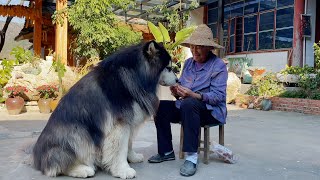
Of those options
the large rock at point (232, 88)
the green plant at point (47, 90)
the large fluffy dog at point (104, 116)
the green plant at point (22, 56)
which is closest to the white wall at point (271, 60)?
the large rock at point (232, 88)

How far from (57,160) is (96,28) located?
824 centimetres

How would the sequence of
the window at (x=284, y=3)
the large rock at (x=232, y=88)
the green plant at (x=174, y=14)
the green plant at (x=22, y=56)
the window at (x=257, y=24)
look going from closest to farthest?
the green plant at (x=22, y=56) → the large rock at (x=232, y=88) → the window at (x=284, y=3) → the window at (x=257, y=24) → the green plant at (x=174, y=14)

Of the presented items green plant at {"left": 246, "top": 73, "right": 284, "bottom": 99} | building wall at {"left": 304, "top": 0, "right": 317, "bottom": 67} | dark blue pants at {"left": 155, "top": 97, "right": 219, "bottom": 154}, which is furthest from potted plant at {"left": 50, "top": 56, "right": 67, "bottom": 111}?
building wall at {"left": 304, "top": 0, "right": 317, "bottom": 67}

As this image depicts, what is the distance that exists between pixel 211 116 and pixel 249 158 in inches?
31.1

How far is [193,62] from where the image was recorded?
3.78 metres

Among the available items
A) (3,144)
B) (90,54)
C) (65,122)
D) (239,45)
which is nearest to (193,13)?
(239,45)

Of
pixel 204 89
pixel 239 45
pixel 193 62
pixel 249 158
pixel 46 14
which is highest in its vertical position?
pixel 46 14

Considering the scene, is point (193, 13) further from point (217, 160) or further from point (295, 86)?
point (217, 160)

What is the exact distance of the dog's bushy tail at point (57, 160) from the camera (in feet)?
9.90

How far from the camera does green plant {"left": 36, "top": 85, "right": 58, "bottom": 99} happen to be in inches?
337

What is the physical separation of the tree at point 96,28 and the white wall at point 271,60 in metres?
4.12

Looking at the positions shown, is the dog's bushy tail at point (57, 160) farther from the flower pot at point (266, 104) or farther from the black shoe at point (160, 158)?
the flower pot at point (266, 104)

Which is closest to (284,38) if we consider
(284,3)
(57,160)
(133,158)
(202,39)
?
(284,3)

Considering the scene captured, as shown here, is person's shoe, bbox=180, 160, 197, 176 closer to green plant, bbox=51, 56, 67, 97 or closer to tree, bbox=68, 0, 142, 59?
green plant, bbox=51, 56, 67, 97
